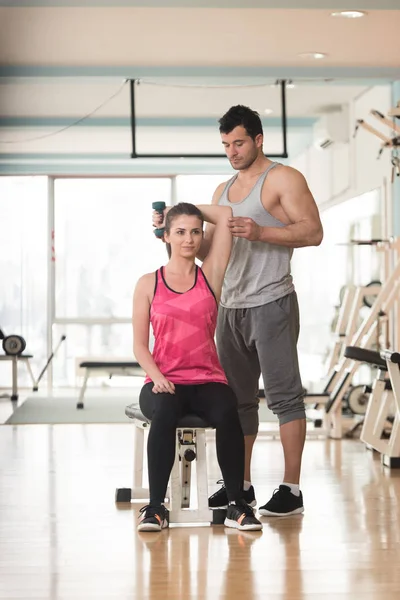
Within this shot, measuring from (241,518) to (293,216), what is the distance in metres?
0.90

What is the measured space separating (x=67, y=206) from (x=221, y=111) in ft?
4.07

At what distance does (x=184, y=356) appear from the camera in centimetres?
288

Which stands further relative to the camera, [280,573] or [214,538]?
[214,538]

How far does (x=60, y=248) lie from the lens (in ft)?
22.9

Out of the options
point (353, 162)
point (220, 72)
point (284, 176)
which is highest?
point (220, 72)

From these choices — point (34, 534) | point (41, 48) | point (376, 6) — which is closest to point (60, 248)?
point (41, 48)

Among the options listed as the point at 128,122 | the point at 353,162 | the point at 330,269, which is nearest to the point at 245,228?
the point at 128,122

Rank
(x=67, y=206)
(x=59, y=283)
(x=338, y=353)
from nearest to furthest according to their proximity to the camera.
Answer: (x=338, y=353)
(x=67, y=206)
(x=59, y=283)

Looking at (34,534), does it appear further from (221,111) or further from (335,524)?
(221,111)

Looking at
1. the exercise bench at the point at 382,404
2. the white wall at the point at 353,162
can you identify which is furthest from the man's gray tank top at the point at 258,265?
the white wall at the point at 353,162

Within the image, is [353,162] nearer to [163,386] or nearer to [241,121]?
[241,121]

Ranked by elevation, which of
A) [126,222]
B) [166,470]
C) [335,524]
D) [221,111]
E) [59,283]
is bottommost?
[335,524]

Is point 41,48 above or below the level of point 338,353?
above

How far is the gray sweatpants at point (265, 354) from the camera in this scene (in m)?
2.98
